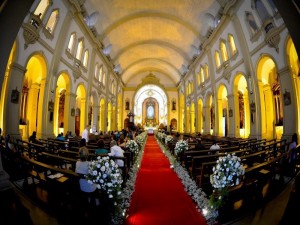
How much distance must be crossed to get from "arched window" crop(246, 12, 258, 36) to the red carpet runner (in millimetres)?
9440

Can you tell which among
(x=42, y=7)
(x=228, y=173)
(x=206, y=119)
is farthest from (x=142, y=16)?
(x=228, y=173)

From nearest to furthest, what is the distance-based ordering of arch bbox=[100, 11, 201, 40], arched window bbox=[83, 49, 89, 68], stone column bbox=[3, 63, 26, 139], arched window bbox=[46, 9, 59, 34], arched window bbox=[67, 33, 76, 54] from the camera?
stone column bbox=[3, 63, 26, 139], arched window bbox=[46, 9, 59, 34], arched window bbox=[67, 33, 76, 54], arched window bbox=[83, 49, 89, 68], arch bbox=[100, 11, 201, 40]

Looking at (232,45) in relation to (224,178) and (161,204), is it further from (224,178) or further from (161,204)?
(161,204)

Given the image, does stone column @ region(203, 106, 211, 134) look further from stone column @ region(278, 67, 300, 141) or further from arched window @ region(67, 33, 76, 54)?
arched window @ region(67, 33, 76, 54)

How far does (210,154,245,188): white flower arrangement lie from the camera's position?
315 centimetres

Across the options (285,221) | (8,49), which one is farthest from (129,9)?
(285,221)

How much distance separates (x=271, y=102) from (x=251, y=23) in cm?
543

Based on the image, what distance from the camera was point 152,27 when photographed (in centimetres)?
1933

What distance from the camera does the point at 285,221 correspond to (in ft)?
6.73

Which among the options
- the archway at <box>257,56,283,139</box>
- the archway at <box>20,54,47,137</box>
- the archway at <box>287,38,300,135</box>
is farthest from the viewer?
the archway at <box>20,54,47,137</box>

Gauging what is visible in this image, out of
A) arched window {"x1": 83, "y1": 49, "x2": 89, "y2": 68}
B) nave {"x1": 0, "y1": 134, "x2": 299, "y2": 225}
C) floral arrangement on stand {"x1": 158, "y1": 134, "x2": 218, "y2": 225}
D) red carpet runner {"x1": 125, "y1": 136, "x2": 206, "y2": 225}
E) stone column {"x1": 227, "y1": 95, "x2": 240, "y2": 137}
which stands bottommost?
red carpet runner {"x1": 125, "y1": 136, "x2": 206, "y2": 225}

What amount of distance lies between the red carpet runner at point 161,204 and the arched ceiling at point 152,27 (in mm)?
12900

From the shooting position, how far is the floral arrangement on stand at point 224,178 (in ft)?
10.0

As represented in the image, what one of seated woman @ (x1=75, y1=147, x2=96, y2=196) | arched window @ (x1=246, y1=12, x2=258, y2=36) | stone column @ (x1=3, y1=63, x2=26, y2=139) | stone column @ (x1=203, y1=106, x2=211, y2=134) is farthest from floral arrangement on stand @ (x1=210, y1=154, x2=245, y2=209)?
stone column @ (x1=203, y1=106, x2=211, y2=134)
